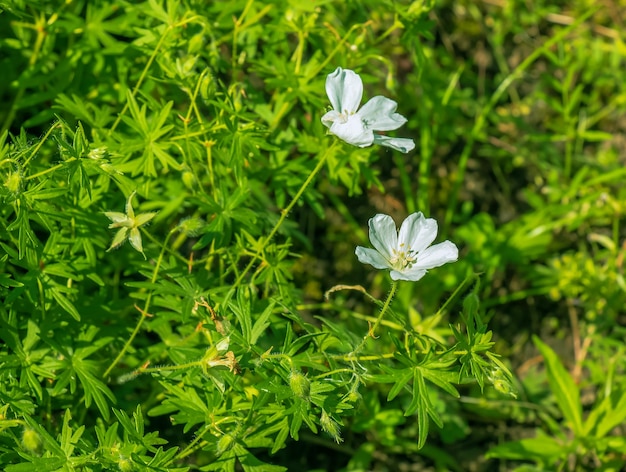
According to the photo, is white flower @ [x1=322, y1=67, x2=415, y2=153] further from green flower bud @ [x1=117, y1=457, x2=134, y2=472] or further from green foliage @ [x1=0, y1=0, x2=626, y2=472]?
green flower bud @ [x1=117, y1=457, x2=134, y2=472]

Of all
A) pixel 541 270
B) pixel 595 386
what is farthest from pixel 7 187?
pixel 595 386

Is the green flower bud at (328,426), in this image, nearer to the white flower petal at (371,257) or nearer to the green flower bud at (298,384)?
the green flower bud at (298,384)

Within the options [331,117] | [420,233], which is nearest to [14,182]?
[331,117]

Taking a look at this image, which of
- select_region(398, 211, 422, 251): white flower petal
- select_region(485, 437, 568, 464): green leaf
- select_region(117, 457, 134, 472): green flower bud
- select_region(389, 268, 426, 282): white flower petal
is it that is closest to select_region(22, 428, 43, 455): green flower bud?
select_region(117, 457, 134, 472): green flower bud

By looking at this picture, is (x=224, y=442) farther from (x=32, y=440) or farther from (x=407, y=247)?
(x=407, y=247)

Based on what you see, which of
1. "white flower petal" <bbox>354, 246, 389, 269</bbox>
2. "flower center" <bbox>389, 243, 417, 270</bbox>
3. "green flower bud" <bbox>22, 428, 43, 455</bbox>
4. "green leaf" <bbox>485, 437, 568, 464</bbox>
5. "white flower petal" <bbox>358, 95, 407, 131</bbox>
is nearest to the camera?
"green flower bud" <bbox>22, 428, 43, 455</bbox>

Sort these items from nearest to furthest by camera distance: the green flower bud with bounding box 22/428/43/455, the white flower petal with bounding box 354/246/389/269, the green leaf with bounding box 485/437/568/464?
the green flower bud with bounding box 22/428/43/455, the white flower petal with bounding box 354/246/389/269, the green leaf with bounding box 485/437/568/464
